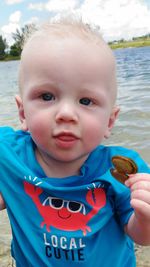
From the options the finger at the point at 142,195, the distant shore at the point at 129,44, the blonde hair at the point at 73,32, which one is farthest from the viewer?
the distant shore at the point at 129,44

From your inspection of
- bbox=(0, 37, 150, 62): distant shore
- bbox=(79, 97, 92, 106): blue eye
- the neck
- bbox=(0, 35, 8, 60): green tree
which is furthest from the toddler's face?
bbox=(0, 35, 8, 60): green tree

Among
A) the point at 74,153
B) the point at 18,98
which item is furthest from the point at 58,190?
the point at 18,98

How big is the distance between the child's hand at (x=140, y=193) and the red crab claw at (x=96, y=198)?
0.27 m

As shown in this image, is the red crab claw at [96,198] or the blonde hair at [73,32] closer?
the blonde hair at [73,32]

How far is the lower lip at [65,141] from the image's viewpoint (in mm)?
1633

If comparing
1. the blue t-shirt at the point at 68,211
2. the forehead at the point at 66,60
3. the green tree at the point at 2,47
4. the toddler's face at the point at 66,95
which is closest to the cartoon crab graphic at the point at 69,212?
the blue t-shirt at the point at 68,211

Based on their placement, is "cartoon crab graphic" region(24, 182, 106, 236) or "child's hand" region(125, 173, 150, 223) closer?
"child's hand" region(125, 173, 150, 223)

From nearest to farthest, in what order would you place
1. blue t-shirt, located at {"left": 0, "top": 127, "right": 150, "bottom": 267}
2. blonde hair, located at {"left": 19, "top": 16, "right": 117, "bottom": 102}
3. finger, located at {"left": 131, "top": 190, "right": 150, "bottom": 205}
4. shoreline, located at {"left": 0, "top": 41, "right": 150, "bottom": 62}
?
finger, located at {"left": 131, "top": 190, "right": 150, "bottom": 205}, blonde hair, located at {"left": 19, "top": 16, "right": 117, "bottom": 102}, blue t-shirt, located at {"left": 0, "top": 127, "right": 150, "bottom": 267}, shoreline, located at {"left": 0, "top": 41, "right": 150, "bottom": 62}

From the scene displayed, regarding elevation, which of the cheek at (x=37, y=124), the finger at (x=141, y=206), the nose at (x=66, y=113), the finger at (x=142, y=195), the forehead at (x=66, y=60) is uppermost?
the forehead at (x=66, y=60)

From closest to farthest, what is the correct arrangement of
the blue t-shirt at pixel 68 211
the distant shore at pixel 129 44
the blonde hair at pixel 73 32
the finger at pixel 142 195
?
the finger at pixel 142 195
the blonde hair at pixel 73 32
the blue t-shirt at pixel 68 211
the distant shore at pixel 129 44

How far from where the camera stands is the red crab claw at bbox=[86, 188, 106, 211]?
1.88 m

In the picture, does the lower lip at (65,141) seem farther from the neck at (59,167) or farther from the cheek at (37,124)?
the neck at (59,167)

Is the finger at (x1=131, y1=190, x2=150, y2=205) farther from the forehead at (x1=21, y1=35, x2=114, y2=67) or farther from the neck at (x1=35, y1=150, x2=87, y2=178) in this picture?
the forehead at (x1=21, y1=35, x2=114, y2=67)

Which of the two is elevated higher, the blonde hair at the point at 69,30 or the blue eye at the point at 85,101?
the blonde hair at the point at 69,30
